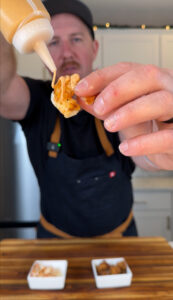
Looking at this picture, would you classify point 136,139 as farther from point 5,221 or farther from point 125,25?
point 125,25

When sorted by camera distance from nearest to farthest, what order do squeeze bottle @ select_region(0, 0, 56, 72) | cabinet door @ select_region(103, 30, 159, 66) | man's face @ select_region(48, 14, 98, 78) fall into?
squeeze bottle @ select_region(0, 0, 56, 72), man's face @ select_region(48, 14, 98, 78), cabinet door @ select_region(103, 30, 159, 66)

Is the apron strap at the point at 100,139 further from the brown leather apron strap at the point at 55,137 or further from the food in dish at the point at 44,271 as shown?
the food in dish at the point at 44,271

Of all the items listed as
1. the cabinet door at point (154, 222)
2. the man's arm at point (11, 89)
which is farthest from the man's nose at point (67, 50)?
the cabinet door at point (154, 222)

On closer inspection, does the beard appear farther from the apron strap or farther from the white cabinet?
the white cabinet

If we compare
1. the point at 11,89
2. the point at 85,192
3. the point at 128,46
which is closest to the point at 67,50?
the point at 11,89

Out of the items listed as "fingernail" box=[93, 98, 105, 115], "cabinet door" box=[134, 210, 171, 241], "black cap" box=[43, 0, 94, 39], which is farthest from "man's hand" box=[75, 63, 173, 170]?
"cabinet door" box=[134, 210, 171, 241]

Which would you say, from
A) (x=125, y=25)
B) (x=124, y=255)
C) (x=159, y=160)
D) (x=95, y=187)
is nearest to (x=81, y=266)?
(x=124, y=255)
